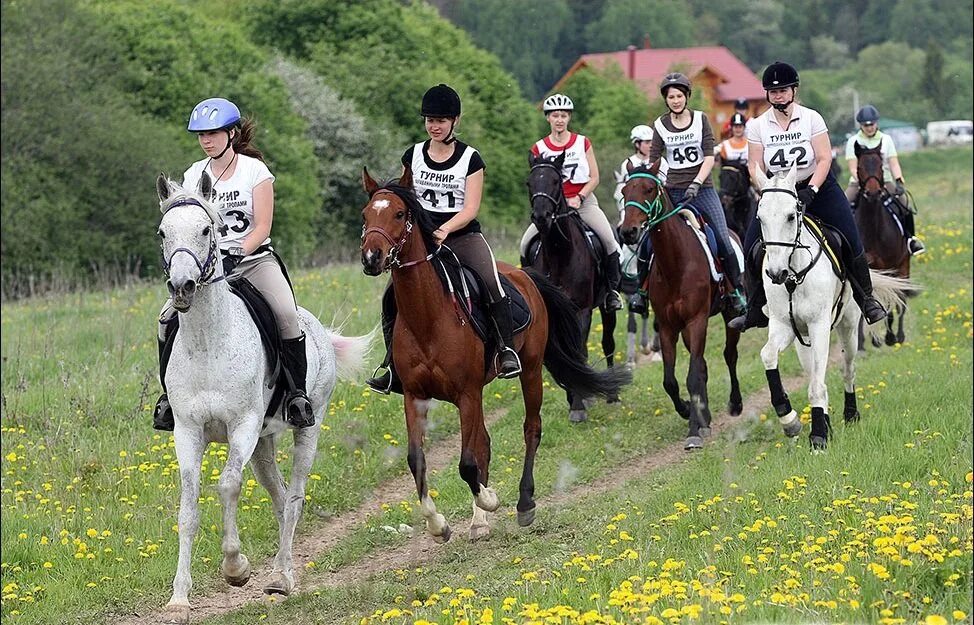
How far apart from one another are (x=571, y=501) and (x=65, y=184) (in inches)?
1480

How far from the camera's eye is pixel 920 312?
2078cm

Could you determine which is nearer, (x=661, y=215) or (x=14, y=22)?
(x=661, y=215)

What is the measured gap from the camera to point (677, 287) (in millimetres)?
13094

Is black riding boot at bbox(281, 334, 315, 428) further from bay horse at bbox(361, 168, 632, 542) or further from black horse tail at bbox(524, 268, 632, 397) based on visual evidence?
black horse tail at bbox(524, 268, 632, 397)

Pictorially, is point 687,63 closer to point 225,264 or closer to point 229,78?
point 229,78

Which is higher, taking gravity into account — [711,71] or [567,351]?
[711,71]

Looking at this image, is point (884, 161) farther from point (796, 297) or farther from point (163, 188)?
point (163, 188)

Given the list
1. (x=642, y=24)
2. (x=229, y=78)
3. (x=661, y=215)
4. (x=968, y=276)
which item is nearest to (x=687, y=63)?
(x=642, y=24)

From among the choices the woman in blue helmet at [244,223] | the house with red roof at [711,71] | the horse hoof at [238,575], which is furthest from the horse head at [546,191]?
the house with red roof at [711,71]

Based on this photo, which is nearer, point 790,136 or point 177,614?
point 177,614

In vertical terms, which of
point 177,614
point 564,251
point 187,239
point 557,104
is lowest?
point 177,614

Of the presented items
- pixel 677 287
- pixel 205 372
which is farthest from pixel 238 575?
pixel 677 287

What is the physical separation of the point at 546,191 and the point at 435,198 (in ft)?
11.9

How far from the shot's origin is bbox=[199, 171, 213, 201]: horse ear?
25.4ft
